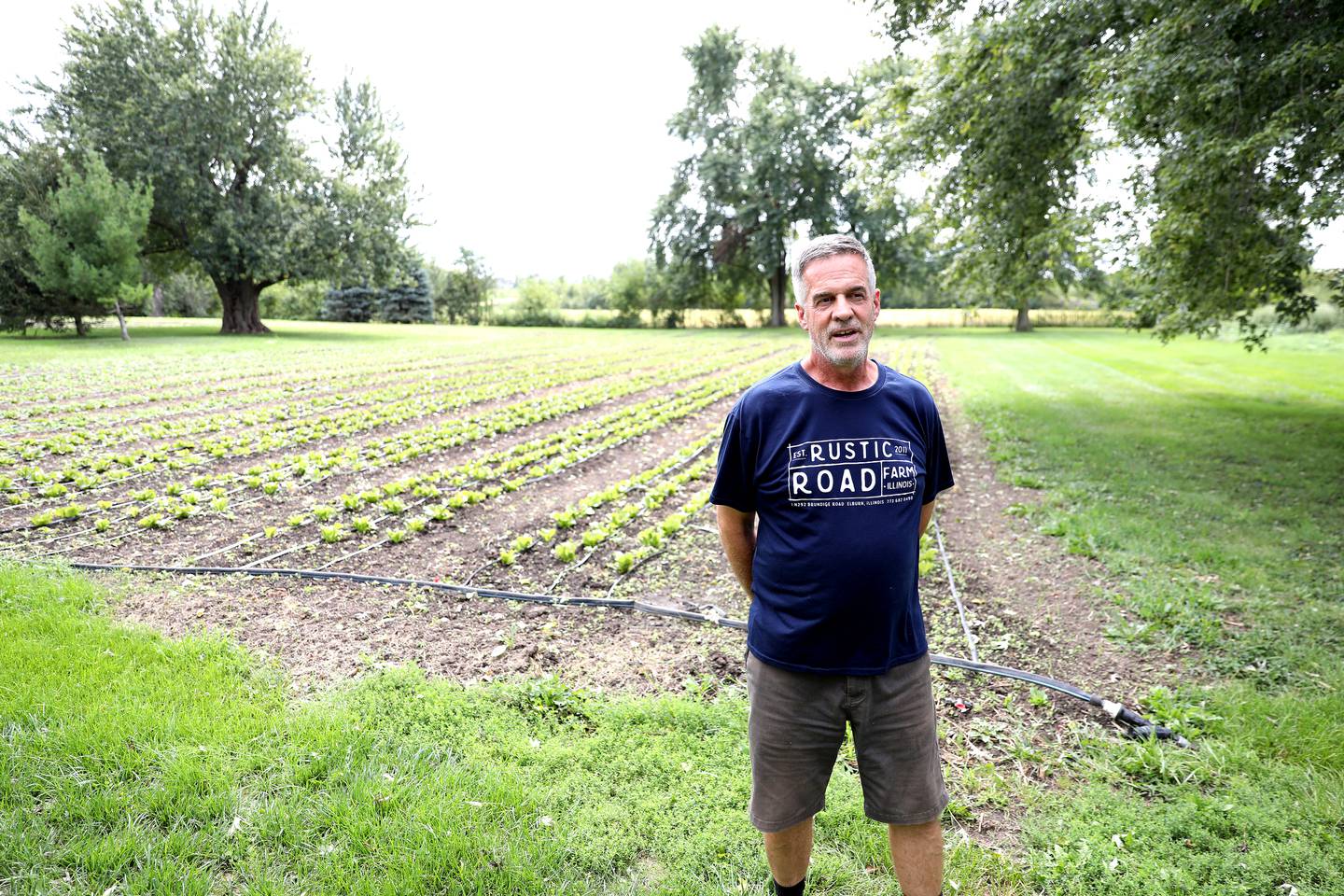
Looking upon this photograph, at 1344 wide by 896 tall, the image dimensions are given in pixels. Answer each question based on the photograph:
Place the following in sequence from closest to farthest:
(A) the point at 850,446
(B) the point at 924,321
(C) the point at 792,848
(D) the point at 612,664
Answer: (A) the point at 850,446
(C) the point at 792,848
(D) the point at 612,664
(B) the point at 924,321

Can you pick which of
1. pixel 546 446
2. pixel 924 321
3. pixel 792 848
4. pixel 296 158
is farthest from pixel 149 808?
pixel 924 321

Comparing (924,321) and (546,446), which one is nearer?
(546,446)

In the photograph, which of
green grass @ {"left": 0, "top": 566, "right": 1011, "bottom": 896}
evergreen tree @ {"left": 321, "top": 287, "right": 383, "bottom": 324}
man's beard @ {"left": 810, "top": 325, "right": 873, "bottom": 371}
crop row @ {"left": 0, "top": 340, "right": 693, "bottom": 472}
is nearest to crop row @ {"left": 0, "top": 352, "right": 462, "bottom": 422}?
crop row @ {"left": 0, "top": 340, "right": 693, "bottom": 472}

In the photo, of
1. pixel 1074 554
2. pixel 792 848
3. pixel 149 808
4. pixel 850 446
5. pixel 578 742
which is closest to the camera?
pixel 850 446

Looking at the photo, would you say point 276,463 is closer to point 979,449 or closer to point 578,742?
point 578,742

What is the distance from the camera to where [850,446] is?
2.04 meters

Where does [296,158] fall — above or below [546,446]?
above

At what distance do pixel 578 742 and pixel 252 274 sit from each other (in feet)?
112

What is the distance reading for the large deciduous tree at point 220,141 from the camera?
29172 mm

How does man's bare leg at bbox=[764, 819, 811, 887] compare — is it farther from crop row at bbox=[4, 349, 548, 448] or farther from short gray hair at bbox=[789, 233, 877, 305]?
crop row at bbox=[4, 349, 548, 448]

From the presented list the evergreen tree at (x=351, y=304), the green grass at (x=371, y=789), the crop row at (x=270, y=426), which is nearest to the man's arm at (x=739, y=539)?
the green grass at (x=371, y=789)

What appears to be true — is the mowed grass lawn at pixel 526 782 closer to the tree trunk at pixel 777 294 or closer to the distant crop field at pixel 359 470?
the distant crop field at pixel 359 470

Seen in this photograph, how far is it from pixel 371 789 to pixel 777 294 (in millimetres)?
46277

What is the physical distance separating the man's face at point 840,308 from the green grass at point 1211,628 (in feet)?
7.19
